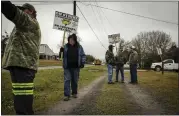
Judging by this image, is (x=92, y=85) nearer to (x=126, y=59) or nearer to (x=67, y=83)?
(x=67, y=83)

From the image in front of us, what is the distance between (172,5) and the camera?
205 inches

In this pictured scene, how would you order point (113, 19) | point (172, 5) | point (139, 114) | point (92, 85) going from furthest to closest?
point (92, 85) < point (113, 19) < point (172, 5) < point (139, 114)

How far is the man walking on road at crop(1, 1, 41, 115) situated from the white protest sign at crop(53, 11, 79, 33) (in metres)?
1.62

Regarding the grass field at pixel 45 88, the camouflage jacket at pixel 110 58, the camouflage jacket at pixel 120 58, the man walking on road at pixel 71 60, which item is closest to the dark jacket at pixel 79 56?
the man walking on road at pixel 71 60

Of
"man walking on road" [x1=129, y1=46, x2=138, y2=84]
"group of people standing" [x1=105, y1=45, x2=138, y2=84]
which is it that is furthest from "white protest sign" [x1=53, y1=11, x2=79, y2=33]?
"man walking on road" [x1=129, y1=46, x2=138, y2=84]

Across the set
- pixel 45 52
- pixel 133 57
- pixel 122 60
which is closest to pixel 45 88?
pixel 45 52

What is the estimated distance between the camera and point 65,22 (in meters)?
5.29

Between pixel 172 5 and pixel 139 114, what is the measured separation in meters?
1.76

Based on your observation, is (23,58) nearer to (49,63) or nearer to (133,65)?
(49,63)

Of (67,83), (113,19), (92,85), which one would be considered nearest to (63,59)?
(67,83)

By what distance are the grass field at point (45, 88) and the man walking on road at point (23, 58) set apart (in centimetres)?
97

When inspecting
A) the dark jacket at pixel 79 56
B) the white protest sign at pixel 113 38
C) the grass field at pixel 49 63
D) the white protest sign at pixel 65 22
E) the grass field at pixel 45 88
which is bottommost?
the grass field at pixel 45 88

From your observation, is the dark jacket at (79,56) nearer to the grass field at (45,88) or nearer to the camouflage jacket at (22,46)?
the grass field at (45,88)

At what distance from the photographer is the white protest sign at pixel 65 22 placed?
5090 millimetres
